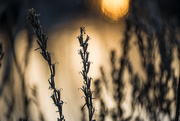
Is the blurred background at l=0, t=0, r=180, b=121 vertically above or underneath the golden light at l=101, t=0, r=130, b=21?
underneath

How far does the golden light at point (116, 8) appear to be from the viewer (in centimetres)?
61

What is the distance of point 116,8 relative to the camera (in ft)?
2.03

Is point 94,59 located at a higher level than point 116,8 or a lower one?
lower

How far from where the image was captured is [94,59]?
1.98 ft

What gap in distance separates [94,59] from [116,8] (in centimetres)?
20

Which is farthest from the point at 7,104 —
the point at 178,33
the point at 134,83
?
the point at 178,33

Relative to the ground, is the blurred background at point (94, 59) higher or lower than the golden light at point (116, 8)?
lower

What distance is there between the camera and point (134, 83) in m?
0.65

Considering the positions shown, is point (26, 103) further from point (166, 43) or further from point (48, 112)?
point (166, 43)

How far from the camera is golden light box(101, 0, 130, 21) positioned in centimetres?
61

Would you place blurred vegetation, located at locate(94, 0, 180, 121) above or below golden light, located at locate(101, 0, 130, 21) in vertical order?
below

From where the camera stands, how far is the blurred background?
0.59 metres

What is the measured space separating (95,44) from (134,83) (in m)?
0.20

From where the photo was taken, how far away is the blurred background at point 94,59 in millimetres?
589
